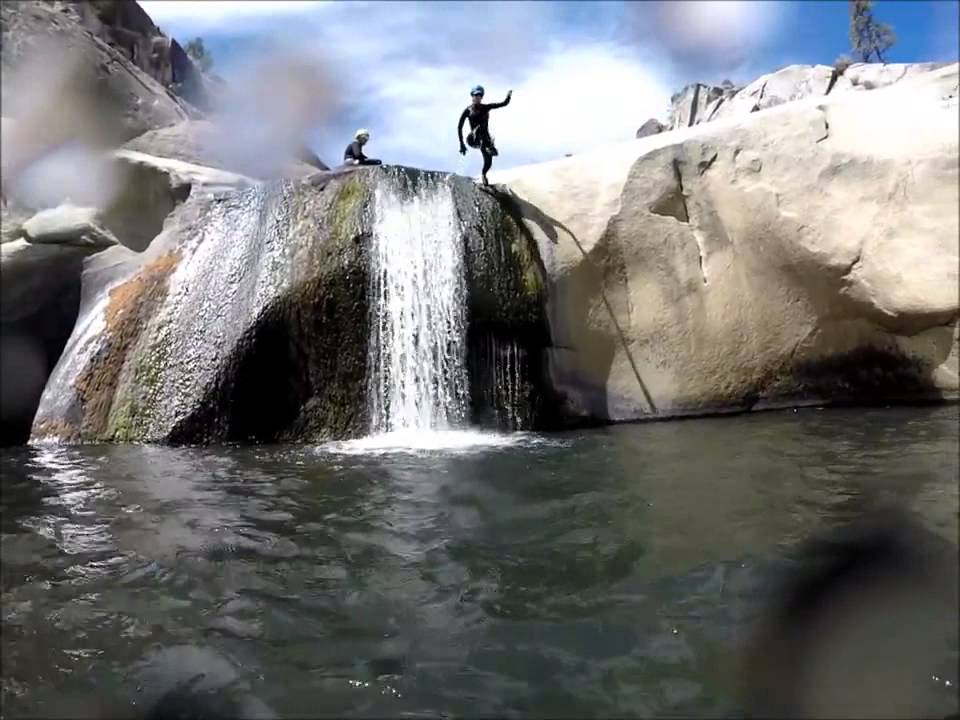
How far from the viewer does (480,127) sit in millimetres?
9758

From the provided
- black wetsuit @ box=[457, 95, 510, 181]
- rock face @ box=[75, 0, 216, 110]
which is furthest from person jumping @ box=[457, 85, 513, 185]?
rock face @ box=[75, 0, 216, 110]

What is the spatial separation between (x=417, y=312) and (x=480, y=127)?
258cm

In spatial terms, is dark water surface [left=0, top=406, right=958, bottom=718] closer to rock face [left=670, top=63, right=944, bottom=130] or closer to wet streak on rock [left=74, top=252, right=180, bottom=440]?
wet streak on rock [left=74, top=252, right=180, bottom=440]

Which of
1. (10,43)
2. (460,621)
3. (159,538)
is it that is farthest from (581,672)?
(10,43)

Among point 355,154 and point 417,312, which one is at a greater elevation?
point 355,154

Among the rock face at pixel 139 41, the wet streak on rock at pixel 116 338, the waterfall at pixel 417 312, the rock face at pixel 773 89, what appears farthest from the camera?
the rock face at pixel 773 89

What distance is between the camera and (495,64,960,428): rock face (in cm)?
839

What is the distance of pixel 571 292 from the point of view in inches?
382

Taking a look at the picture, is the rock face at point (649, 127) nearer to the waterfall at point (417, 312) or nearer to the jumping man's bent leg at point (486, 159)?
the jumping man's bent leg at point (486, 159)

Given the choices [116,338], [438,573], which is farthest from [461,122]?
[438,573]

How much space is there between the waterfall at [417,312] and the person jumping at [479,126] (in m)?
0.76

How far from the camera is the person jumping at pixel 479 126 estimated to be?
9680mm

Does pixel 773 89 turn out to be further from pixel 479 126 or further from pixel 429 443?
pixel 429 443

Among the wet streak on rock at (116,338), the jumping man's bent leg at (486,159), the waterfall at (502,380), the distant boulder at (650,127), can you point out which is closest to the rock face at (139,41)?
the wet streak on rock at (116,338)
